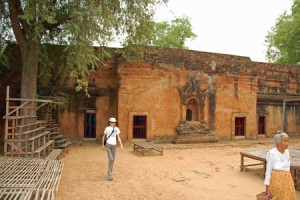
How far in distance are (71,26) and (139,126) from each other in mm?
7215

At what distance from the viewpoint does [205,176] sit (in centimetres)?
877

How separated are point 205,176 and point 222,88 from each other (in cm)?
901

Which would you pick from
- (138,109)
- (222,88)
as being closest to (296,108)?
(222,88)

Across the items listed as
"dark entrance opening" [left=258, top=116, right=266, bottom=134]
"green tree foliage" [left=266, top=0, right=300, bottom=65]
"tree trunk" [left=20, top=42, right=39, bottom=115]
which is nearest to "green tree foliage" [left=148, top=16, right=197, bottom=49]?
"green tree foliage" [left=266, top=0, right=300, bottom=65]

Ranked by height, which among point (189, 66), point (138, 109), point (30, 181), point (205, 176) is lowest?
point (205, 176)

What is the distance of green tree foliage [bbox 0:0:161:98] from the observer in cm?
939

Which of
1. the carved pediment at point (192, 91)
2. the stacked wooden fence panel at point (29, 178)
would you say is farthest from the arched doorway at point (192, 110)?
the stacked wooden fence panel at point (29, 178)

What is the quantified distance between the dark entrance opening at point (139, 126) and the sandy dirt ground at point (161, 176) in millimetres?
1766

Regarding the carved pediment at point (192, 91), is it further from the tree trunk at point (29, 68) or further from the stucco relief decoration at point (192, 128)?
the tree trunk at point (29, 68)

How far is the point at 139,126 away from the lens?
1499cm

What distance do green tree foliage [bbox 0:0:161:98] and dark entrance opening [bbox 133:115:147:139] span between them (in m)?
4.52

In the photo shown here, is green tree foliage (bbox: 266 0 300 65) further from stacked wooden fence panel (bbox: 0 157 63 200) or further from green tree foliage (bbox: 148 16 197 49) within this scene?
stacked wooden fence panel (bbox: 0 157 63 200)

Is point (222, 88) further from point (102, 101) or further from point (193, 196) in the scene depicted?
point (193, 196)

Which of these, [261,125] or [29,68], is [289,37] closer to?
[261,125]
